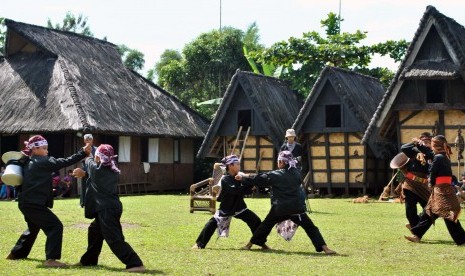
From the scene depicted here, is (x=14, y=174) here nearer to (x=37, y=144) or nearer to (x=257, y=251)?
(x=37, y=144)

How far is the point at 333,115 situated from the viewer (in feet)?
107

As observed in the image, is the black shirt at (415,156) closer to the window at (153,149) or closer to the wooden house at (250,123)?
the wooden house at (250,123)

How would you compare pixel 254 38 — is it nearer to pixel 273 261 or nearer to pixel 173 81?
pixel 173 81

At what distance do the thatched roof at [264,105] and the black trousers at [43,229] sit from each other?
21.0m

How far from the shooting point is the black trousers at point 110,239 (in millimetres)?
10547

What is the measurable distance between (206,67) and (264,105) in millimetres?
21069

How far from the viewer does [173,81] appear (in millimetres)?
54906

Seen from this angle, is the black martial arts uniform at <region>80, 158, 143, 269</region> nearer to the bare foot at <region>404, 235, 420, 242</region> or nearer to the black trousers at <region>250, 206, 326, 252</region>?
the black trousers at <region>250, 206, 326, 252</region>

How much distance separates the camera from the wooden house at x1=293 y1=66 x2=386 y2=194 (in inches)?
1213

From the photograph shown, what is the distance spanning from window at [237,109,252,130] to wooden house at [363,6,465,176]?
6.26 meters

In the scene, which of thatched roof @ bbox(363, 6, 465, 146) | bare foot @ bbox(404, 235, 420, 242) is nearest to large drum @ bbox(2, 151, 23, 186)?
bare foot @ bbox(404, 235, 420, 242)

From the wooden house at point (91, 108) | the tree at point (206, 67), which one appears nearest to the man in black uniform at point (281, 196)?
the wooden house at point (91, 108)

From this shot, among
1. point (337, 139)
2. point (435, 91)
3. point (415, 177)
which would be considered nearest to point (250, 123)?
point (337, 139)

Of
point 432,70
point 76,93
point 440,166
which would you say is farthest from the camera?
point 76,93
